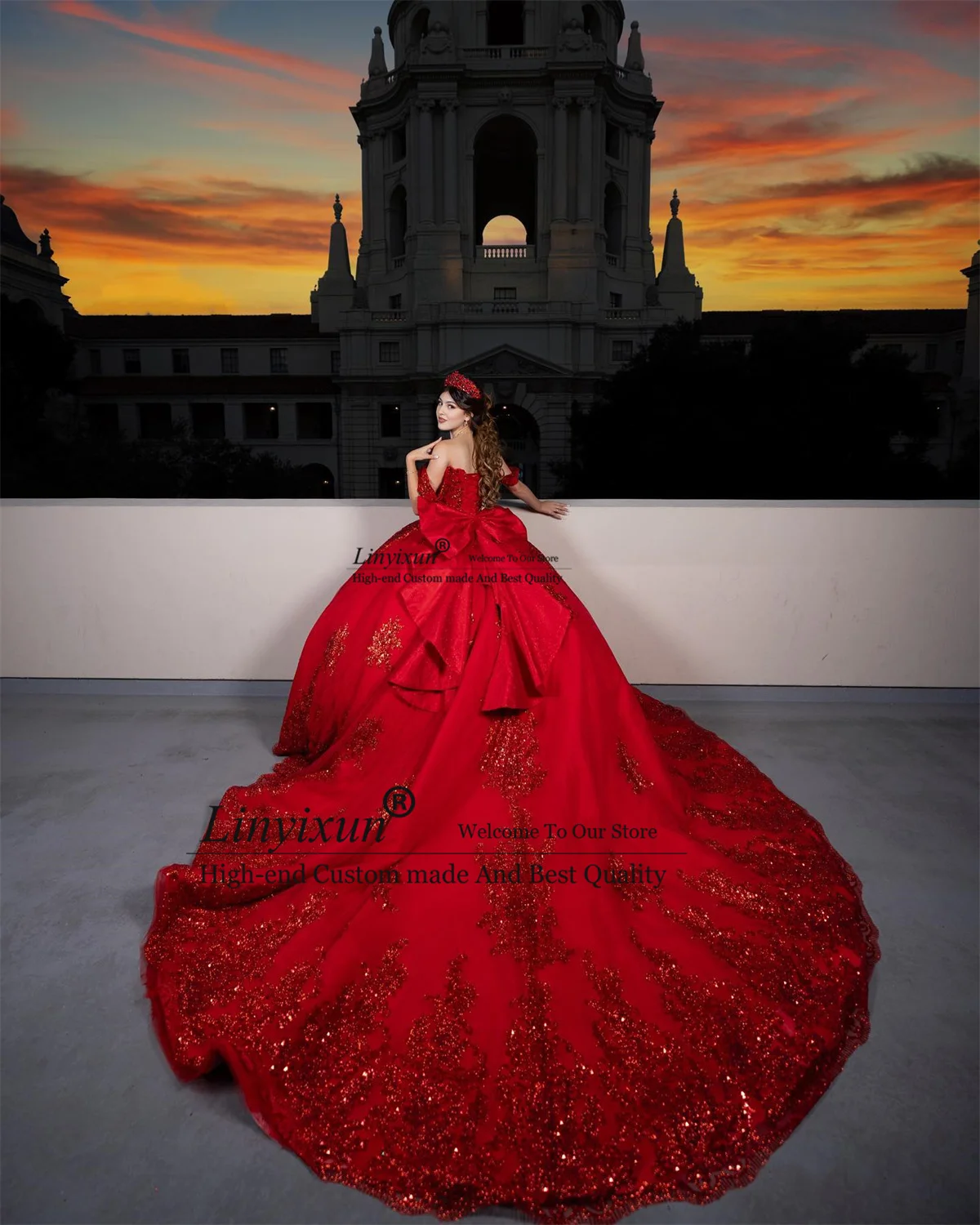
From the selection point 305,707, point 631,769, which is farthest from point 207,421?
point 631,769

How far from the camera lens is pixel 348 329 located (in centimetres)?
2106

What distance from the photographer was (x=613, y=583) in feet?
10.8

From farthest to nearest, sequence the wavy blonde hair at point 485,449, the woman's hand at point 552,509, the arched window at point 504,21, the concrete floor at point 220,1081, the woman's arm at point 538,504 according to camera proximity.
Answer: the arched window at point 504,21
the woman's hand at point 552,509
the woman's arm at point 538,504
the wavy blonde hair at point 485,449
the concrete floor at point 220,1081

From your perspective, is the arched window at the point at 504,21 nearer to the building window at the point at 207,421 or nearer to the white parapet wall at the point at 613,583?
the building window at the point at 207,421

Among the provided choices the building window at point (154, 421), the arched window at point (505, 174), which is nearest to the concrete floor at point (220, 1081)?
the arched window at point (505, 174)

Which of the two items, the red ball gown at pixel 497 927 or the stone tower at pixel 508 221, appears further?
the stone tower at pixel 508 221

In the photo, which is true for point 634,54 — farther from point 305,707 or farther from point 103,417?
point 305,707

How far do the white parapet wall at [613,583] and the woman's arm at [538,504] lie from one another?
4.8 inches

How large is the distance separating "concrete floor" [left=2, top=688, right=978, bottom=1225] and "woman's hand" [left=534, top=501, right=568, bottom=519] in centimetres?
105

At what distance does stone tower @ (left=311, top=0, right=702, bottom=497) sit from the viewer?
19.3 m

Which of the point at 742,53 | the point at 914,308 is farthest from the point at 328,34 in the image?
the point at 914,308

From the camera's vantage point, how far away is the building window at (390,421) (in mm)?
21641

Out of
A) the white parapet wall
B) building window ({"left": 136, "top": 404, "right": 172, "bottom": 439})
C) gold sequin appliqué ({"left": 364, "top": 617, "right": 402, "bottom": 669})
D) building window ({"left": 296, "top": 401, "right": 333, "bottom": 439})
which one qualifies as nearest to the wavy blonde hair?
gold sequin appliqué ({"left": 364, "top": 617, "right": 402, "bottom": 669})

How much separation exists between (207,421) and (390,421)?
208 inches
